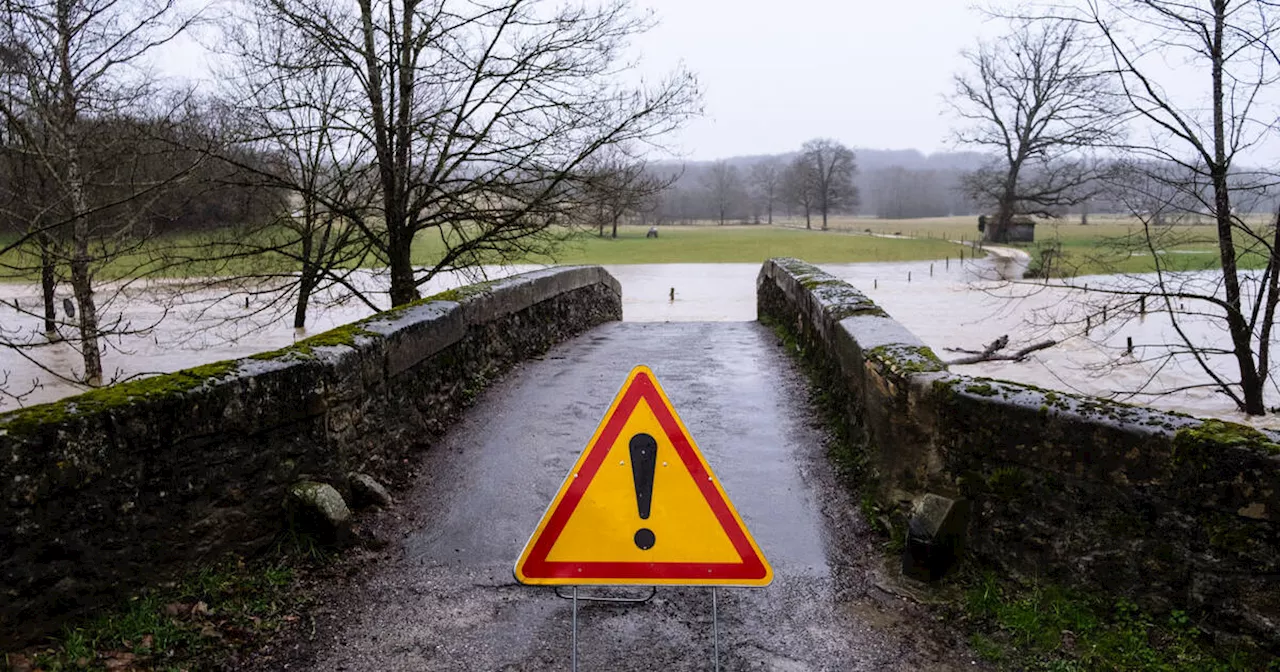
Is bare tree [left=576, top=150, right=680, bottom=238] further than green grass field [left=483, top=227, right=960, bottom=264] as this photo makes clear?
No

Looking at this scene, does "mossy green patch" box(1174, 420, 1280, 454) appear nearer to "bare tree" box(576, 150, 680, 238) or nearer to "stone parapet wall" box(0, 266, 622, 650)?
"stone parapet wall" box(0, 266, 622, 650)

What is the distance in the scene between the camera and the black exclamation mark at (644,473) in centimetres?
288

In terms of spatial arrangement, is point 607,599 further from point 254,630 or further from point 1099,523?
point 1099,523

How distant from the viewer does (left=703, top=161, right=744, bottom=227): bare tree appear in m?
128

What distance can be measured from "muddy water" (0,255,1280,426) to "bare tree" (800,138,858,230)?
51369 mm

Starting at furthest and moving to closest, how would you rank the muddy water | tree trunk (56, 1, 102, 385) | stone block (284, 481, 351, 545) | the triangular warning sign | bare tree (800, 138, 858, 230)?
bare tree (800, 138, 858, 230) < the muddy water < tree trunk (56, 1, 102, 385) < stone block (284, 481, 351, 545) < the triangular warning sign

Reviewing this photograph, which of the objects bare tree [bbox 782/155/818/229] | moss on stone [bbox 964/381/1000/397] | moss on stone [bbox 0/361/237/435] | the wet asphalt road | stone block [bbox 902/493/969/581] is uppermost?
bare tree [bbox 782/155/818/229]

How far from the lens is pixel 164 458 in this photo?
11.4 feet

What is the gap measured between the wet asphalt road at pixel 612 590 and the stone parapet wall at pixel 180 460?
587 mm

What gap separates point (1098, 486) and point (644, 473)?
1833 mm

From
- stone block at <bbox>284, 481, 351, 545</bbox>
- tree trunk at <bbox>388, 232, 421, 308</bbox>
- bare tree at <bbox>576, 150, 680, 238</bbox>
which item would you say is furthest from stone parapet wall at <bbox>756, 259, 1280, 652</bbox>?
tree trunk at <bbox>388, 232, 421, 308</bbox>

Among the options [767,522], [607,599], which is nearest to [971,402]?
Result: [767,522]

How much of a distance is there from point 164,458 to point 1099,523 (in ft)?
12.6

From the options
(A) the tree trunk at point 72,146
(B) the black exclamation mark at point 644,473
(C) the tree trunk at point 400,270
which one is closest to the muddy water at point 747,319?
(A) the tree trunk at point 72,146
